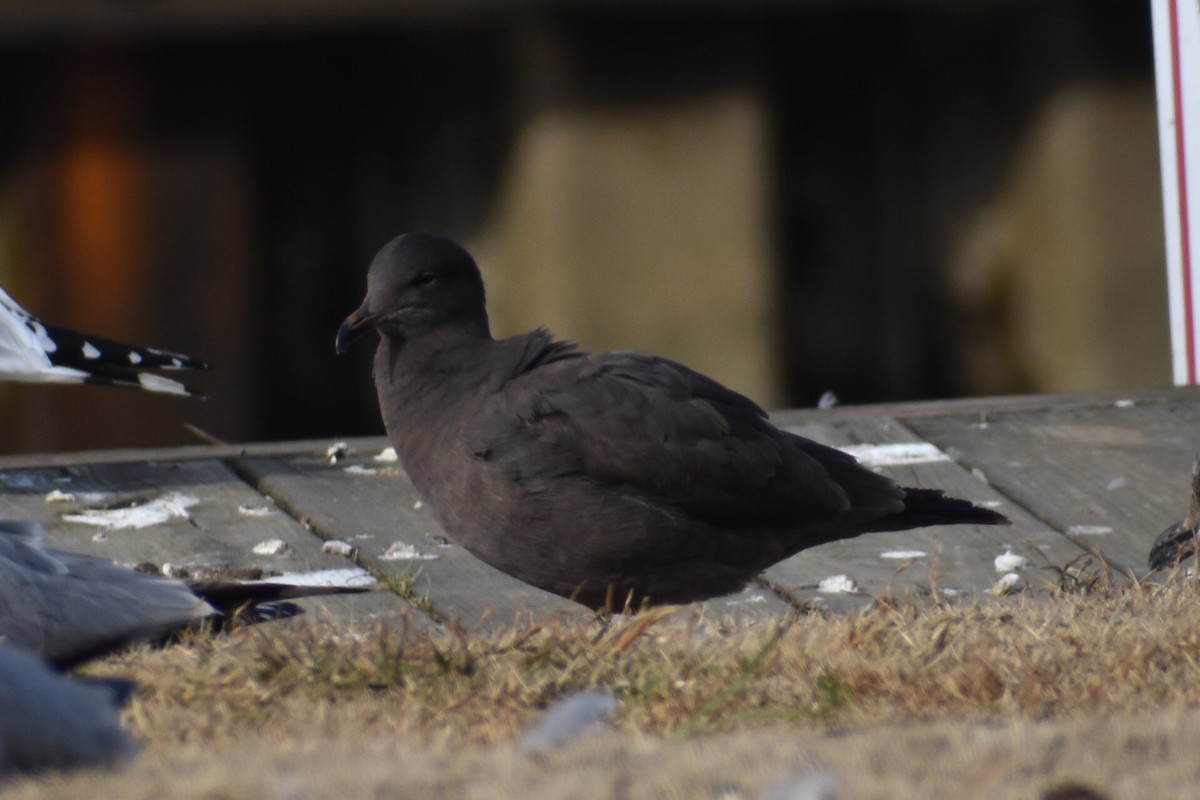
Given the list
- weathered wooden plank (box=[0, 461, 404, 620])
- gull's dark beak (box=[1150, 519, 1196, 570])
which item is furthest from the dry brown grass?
weathered wooden plank (box=[0, 461, 404, 620])

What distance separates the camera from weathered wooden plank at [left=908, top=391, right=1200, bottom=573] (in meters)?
4.61

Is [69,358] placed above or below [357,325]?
below

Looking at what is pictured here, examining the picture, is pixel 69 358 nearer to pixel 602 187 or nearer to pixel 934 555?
pixel 602 187

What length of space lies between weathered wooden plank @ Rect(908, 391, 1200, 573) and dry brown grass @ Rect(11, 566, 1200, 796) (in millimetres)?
1064

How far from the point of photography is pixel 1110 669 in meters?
3.14

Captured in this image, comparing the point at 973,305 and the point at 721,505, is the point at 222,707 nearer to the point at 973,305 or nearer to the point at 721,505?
the point at 721,505

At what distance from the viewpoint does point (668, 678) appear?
9.99 ft

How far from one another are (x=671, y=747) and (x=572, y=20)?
5.51 meters

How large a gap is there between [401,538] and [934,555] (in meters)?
1.29

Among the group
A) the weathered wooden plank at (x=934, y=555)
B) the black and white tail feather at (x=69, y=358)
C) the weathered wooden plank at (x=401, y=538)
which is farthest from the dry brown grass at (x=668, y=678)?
the black and white tail feather at (x=69, y=358)

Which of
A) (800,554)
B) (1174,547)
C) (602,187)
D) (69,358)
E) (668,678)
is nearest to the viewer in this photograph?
(668,678)

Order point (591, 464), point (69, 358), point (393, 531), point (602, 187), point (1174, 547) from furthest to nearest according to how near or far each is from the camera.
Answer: point (602, 187), point (69, 358), point (393, 531), point (1174, 547), point (591, 464)

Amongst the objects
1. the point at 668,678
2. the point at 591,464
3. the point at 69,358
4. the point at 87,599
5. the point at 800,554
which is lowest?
the point at 800,554

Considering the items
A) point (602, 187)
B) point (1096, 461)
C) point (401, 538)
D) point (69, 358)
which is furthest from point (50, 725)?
point (602, 187)
